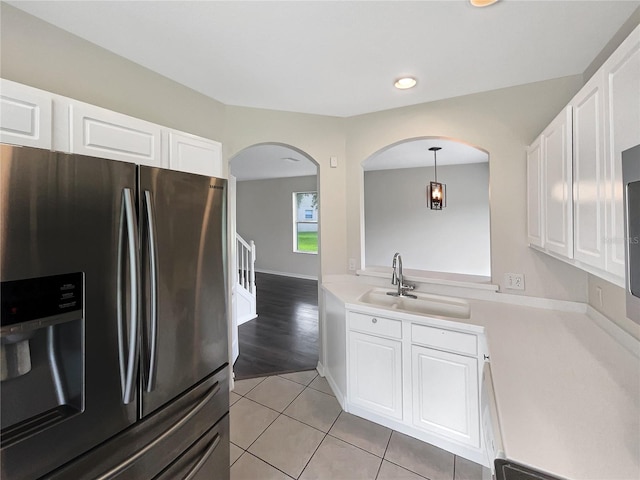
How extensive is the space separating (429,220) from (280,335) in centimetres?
411

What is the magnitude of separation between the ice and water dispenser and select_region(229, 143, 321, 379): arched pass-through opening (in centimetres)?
173

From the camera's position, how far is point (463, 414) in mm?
1789

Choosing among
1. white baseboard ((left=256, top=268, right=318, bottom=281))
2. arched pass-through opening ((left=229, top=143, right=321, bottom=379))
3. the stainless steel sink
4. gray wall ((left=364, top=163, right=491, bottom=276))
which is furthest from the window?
the stainless steel sink

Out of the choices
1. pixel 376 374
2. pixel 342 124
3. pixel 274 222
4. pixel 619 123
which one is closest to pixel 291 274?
pixel 274 222

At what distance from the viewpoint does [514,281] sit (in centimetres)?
218

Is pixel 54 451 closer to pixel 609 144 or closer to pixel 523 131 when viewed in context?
pixel 609 144

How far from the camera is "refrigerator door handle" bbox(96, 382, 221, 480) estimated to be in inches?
40.0

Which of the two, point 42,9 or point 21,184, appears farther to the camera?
point 42,9

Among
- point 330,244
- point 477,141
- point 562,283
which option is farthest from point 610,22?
point 330,244

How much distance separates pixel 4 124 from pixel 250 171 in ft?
18.8

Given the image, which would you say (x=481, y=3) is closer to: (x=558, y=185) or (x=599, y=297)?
(x=558, y=185)

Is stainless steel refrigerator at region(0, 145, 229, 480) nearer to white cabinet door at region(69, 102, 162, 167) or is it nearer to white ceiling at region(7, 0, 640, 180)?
white cabinet door at region(69, 102, 162, 167)

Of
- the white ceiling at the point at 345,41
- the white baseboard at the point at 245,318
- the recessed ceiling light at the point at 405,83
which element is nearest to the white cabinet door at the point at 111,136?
the white ceiling at the point at 345,41

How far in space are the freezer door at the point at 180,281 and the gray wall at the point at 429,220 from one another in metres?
5.47
